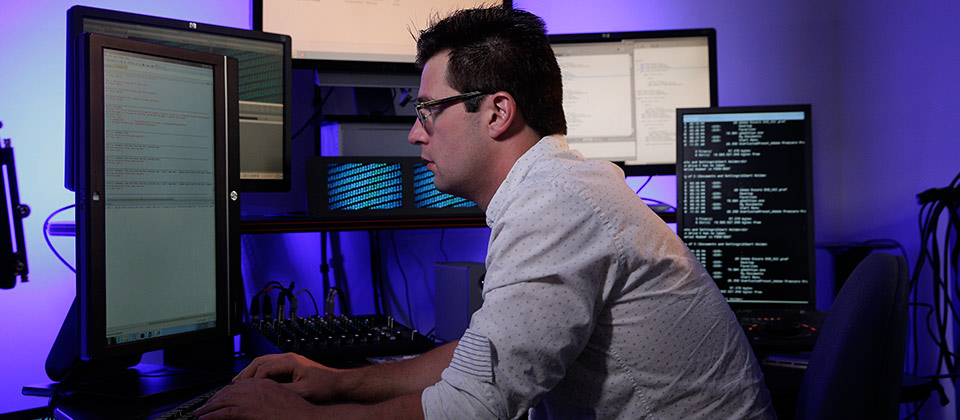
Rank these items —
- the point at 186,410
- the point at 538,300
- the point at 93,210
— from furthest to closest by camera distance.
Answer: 1. the point at 93,210
2. the point at 186,410
3. the point at 538,300

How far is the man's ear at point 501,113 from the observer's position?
3.67ft

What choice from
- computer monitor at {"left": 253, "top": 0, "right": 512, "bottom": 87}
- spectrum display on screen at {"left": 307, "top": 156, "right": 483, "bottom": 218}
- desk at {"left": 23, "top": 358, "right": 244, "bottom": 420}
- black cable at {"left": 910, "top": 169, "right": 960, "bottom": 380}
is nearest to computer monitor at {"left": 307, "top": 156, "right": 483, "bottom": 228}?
spectrum display on screen at {"left": 307, "top": 156, "right": 483, "bottom": 218}

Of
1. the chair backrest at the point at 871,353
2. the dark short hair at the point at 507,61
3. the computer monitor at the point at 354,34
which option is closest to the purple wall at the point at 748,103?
the computer monitor at the point at 354,34

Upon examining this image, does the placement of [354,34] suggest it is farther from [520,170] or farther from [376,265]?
[520,170]

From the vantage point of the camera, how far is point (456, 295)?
5.69 ft

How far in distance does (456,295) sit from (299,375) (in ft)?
2.29

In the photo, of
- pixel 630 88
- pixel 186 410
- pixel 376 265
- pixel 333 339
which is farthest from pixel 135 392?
pixel 630 88

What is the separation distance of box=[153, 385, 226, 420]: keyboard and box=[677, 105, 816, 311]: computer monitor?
4.26 feet

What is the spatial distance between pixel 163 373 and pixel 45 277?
1.95 ft

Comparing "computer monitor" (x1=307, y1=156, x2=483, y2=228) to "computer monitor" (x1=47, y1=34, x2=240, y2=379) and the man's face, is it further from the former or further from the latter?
the man's face

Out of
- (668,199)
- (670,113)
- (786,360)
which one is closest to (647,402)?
(786,360)

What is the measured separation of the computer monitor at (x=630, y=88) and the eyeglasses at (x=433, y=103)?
91 cm

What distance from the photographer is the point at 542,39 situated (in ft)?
3.87

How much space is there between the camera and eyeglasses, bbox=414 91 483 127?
3.74ft
